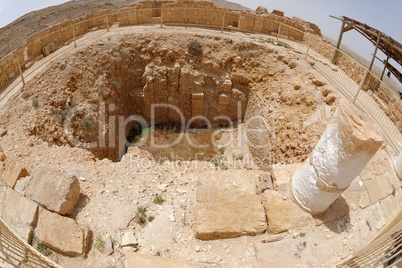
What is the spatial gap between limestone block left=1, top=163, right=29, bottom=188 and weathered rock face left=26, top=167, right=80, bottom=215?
0.55m

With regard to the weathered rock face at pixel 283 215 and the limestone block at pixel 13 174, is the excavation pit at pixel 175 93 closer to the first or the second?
the limestone block at pixel 13 174

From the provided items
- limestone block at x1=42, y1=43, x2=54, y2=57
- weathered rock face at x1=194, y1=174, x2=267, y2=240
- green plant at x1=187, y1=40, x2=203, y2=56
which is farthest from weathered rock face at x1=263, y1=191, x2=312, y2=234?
limestone block at x1=42, y1=43, x2=54, y2=57

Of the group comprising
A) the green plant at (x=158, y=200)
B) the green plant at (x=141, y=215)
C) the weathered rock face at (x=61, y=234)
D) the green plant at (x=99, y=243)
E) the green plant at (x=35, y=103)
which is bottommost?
the green plant at (x=99, y=243)

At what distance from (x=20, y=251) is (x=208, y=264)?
3.49 metres

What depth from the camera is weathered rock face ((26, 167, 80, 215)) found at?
6738mm

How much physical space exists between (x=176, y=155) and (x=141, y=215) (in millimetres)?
5940

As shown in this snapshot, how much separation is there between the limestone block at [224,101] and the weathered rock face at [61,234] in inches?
358

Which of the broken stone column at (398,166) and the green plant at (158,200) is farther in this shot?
the broken stone column at (398,166)

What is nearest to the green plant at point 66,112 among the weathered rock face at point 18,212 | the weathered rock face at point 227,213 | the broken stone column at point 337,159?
the weathered rock face at point 18,212

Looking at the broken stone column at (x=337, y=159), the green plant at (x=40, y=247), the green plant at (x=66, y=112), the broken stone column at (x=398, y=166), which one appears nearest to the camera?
the broken stone column at (x=337, y=159)

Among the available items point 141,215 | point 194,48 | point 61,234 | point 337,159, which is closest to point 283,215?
point 337,159

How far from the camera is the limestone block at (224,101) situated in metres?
14.0

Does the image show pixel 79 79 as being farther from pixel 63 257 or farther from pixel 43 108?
pixel 63 257

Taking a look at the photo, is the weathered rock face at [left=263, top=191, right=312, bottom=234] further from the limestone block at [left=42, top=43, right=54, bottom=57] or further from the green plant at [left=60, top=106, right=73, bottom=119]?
the limestone block at [left=42, top=43, right=54, bottom=57]
